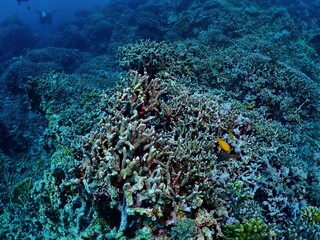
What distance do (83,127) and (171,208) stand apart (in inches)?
135

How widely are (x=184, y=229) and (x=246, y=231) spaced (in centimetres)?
75

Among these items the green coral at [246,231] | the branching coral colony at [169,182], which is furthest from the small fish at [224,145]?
the green coral at [246,231]

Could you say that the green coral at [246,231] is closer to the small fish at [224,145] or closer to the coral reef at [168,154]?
the coral reef at [168,154]

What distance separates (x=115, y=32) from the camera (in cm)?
1717

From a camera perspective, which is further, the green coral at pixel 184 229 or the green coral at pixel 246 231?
the green coral at pixel 246 231

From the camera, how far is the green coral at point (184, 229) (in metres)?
2.60

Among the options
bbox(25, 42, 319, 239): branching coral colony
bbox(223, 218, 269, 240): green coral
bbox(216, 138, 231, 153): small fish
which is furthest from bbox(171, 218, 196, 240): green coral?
bbox(216, 138, 231, 153): small fish

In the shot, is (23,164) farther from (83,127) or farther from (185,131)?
(185,131)

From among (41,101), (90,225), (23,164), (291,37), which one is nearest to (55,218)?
(90,225)

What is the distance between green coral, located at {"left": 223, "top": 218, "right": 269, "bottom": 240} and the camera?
2789 millimetres

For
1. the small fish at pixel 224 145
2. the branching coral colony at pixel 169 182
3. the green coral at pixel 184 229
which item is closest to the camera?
the green coral at pixel 184 229

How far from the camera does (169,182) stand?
9.48 feet

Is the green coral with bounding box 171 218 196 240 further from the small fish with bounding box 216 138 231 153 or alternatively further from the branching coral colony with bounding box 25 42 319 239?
the small fish with bounding box 216 138 231 153

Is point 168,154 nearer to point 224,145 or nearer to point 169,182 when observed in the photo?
point 169,182
